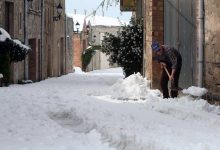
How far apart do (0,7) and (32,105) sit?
25.8ft

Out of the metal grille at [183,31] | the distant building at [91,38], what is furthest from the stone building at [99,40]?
the metal grille at [183,31]

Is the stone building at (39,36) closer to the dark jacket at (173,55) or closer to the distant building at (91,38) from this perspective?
the dark jacket at (173,55)

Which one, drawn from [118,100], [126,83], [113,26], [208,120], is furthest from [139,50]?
[113,26]

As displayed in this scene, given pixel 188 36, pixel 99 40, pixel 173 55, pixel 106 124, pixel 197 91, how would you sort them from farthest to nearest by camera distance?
1. pixel 99 40
2. pixel 188 36
3. pixel 173 55
4. pixel 197 91
5. pixel 106 124

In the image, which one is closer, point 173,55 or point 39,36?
point 173,55

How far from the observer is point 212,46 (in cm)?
1002

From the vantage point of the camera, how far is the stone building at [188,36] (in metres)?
9.95

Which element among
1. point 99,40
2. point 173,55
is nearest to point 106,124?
point 173,55

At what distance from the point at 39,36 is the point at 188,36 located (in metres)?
14.0

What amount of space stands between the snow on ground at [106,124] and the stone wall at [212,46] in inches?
20.8

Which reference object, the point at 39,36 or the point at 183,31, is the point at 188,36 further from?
the point at 39,36

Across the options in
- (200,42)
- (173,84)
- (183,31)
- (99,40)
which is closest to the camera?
(200,42)

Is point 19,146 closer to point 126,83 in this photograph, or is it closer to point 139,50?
point 126,83

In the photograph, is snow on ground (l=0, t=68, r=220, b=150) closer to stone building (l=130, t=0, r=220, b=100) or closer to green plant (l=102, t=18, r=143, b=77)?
stone building (l=130, t=0, r=220, b=100)
